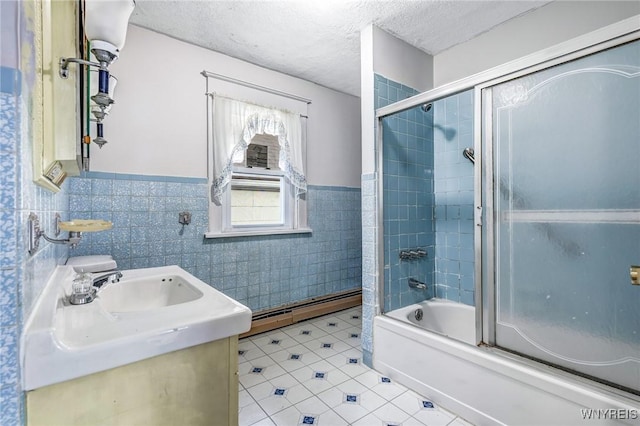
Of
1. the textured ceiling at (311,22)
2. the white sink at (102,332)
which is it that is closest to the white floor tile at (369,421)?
the white sink at (102,332)

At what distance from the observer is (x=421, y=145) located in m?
2.57

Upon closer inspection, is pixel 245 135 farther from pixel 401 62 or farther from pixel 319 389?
pixel 319 389

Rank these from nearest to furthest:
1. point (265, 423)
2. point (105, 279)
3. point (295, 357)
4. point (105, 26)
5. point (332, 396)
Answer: point (105, 26) < point (105, 279) < point (265, 423) < point (332, 396) < point (295, 357)

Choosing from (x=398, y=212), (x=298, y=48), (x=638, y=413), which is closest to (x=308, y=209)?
(x=398, y=212)

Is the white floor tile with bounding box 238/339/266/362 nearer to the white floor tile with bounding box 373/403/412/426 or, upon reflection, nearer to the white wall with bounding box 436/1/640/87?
the white floor tile with bounding box 373/403/412/426

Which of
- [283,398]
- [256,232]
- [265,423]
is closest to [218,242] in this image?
[256,232]

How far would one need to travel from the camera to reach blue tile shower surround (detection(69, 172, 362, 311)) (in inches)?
81.7

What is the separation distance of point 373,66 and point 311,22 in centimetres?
56

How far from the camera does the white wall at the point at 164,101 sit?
84.1 inches

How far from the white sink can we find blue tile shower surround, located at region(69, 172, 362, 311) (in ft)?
3.30

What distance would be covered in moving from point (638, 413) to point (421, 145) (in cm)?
202

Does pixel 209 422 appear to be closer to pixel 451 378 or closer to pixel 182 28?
pixel 451 378

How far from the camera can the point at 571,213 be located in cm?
147

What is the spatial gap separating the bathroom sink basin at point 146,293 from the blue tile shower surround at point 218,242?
840 mm
